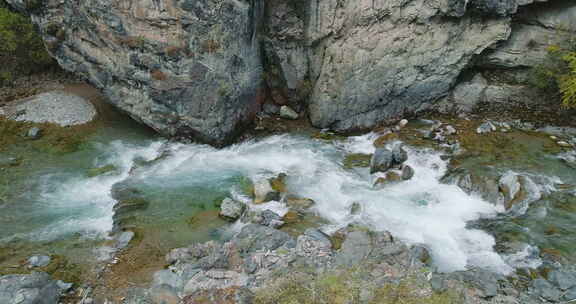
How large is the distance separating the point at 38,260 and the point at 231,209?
4891 mm

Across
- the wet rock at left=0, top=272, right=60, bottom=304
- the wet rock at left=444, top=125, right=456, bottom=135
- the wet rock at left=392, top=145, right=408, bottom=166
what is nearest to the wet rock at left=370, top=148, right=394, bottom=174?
the wet rock at left=392, top=145, right=408, bottom=166

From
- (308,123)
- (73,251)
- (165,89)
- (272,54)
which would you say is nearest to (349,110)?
(308,123)

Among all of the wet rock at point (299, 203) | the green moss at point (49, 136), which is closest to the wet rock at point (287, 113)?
the wet rock at point (299, 203)

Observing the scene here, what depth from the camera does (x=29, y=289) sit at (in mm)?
8109

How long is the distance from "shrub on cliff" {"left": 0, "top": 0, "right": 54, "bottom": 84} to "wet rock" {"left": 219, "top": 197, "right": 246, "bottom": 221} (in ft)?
41.6

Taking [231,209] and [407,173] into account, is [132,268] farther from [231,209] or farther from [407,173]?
[407,173]

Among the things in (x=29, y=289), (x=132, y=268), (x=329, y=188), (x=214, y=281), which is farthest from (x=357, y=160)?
(x=29, y=289)

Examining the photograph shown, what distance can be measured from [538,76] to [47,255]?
1751cm

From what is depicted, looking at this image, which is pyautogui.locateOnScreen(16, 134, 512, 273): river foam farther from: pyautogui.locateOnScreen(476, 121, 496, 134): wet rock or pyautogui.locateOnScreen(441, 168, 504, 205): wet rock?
pyautogui.locateOnScreen(476, 121, 496, 134): wet rock

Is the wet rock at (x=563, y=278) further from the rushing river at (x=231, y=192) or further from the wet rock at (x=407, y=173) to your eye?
the wet rock at (x=407, y=173)

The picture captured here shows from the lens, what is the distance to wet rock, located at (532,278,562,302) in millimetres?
8361

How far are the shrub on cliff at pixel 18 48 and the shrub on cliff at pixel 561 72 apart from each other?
21092 mm

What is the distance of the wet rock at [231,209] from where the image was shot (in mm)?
11224

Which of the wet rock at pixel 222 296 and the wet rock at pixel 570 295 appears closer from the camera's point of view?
the wet rock at pixel 222 296
